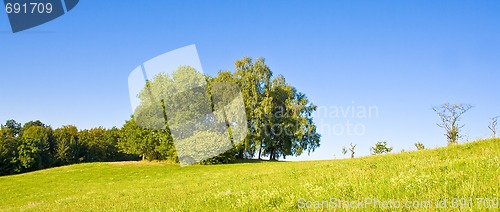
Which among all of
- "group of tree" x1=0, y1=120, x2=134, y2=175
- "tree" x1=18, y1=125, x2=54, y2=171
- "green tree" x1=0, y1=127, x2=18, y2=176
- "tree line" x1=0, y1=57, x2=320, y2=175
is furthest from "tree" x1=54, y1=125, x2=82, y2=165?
"tree line" x1=0, y1=57, x2=320, y2=175

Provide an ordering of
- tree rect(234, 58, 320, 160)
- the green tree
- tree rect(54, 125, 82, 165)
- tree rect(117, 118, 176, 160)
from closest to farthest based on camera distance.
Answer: tree rect(117, 118, 176, 160), tree rect(234, 58, 320, 160), the green tree, tree rect(54, 125, 82, 165)

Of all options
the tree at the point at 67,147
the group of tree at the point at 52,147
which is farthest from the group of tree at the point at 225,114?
the tree at the point at 67,147

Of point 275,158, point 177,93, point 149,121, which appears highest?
point 177,93

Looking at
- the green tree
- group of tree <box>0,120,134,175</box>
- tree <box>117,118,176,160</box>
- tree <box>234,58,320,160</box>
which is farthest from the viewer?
group of tree <box>0,120,134,175</box>

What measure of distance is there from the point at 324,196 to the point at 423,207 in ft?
7.67

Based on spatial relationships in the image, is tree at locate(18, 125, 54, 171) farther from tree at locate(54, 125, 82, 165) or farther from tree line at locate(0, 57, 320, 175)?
tree line at locate(0, 57, 320, 175)

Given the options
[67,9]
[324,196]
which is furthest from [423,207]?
[67,9]

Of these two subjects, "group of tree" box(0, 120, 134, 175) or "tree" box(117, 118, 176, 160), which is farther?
"group of tree" box(0, 120, 134, 175)

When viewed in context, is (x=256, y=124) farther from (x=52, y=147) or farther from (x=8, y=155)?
(x=52, y=147)

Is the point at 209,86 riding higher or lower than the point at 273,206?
higher

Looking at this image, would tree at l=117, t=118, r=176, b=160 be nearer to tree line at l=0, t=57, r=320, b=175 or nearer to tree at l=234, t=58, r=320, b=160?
tree line at l=0, t=57, r=320, b=175

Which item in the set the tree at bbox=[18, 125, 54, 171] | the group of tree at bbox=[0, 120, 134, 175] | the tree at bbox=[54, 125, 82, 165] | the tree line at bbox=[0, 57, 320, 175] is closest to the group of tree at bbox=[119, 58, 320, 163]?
the tree line at bbox=[0, 57, 320, 175]

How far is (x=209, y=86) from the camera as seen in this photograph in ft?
201

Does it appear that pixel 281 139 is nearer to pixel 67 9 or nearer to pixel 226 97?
pixel 226 97
